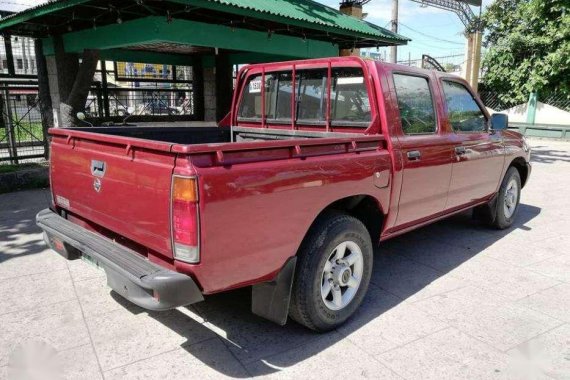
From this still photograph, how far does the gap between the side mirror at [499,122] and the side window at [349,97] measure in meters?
2.12

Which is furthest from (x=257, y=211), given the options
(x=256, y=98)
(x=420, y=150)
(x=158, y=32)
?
(x=158, y=32)

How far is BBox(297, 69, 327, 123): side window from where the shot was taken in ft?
13.3

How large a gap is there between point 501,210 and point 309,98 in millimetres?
3109

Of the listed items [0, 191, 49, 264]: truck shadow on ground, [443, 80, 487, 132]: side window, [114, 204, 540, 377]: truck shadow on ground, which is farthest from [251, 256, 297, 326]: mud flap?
[0, 191, 49, 264]: truck shadow on ground

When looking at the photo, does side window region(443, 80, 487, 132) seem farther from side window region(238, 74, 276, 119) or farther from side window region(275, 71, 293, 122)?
side window region(238, 74, 276, 119)

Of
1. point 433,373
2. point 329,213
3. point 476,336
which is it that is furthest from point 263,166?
point 476,336

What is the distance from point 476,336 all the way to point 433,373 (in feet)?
2.10

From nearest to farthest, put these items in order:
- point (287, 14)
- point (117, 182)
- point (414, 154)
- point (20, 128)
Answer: point (117, 182)
point (414, 154)
point (287, 14)
point (20, 128)

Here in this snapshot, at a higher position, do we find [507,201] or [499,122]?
[499,122]

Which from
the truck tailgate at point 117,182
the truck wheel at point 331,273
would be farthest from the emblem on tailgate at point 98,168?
the truck wheel at point 331,273

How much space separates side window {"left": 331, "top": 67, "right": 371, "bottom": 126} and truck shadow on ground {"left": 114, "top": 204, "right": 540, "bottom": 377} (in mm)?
1522

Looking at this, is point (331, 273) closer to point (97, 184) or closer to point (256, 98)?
point (97, 184)

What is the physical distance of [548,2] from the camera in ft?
56.5

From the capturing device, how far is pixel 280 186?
2.68 metres
